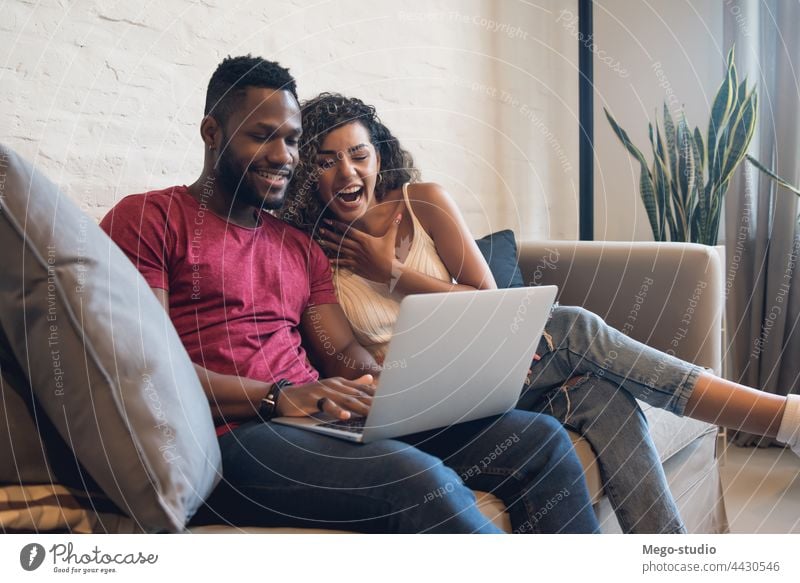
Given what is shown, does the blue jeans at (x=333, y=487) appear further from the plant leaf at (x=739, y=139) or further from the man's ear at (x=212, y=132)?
the plant leaf at (x=739, y=139)

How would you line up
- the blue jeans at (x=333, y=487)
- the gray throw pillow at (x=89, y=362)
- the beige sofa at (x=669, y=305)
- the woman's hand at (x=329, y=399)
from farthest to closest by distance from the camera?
the beige sofa at (x=669, y=305) → the woman's hand at (x=329, y=399) → the blue jeans at (x=333, y=487) → the gray throw pillow at (x=89, y=362)

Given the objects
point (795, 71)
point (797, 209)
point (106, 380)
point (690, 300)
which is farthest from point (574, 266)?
point (106, 380)

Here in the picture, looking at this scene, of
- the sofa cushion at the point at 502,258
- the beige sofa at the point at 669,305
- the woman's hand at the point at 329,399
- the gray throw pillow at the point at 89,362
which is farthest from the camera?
the sofa cushion at the point at 502,258

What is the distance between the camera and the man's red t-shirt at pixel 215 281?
43.4 inches

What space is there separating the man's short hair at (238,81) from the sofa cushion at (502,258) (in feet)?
2.24

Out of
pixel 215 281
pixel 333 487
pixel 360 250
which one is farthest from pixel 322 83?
pixel 333 487

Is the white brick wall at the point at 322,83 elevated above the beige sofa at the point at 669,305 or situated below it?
above

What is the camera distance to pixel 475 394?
42.0 inches

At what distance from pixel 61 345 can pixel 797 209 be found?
198 centimetres

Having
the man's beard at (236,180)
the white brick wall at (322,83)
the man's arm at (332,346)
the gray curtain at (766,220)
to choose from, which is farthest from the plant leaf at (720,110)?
the man's beard at (236,180)

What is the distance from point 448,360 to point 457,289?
447 millimetres

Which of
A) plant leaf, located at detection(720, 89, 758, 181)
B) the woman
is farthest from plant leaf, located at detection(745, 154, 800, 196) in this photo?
the woman

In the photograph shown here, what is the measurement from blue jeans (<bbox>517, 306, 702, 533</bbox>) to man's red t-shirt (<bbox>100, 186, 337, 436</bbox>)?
403 millimetres

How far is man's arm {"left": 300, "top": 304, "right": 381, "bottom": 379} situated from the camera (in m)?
1.27
